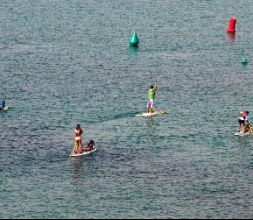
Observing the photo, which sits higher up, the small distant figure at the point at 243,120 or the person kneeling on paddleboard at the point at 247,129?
the small distant figure at the point at 243,120

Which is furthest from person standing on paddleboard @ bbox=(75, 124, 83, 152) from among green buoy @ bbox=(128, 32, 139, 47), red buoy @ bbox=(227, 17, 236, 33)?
red buoy @ bbox=(227, 17, 236, 33)

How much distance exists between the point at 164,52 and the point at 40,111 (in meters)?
34.8

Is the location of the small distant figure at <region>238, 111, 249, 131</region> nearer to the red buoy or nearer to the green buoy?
the green buoy

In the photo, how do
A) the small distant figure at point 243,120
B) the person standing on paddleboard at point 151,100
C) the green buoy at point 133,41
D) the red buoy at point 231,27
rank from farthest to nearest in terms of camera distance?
the red buoy at point 231,27
the green buoy at point 133,41
the person standing on paddleboard at point 151,100
the small distant figure at point 243,120

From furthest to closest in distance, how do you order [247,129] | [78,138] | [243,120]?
1. [243,120]
2. [247,129]
3. [78,138]

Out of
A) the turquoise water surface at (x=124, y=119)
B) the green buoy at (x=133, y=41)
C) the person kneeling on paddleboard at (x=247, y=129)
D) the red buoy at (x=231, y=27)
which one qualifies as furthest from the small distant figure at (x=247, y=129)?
the red buoy at (x=231, y=27)

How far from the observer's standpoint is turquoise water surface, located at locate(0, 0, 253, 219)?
79250 millimetres

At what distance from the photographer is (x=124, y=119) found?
99.8 m

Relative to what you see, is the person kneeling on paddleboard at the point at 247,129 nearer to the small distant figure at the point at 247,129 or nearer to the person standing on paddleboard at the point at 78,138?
the small distant figure at the point at 247,129

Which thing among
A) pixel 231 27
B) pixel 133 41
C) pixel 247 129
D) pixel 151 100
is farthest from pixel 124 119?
pixel 231 27

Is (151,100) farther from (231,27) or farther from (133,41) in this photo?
(231,27)

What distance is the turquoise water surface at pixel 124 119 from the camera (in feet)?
260

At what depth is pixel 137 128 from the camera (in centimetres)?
9700

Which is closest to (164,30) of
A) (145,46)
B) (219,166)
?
(145,46)
